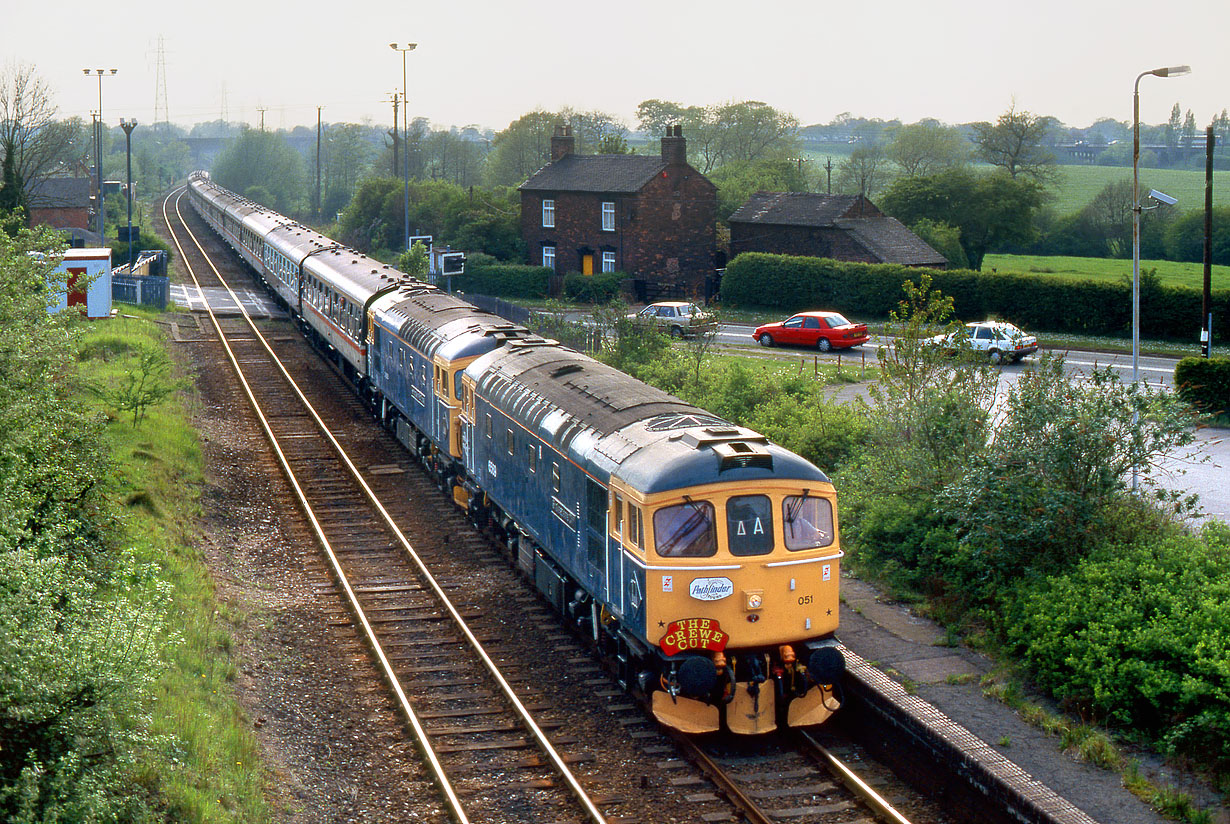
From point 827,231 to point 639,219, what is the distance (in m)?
8.79

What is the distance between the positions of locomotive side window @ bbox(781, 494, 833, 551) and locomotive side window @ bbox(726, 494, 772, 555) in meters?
0.20

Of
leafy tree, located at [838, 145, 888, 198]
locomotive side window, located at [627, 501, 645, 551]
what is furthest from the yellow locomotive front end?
leafy tree, located at [838, 145, 888, 198]

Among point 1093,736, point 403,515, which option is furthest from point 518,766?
point 403,515

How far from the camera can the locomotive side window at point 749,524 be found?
1215 cm

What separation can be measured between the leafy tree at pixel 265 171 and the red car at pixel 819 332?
97.7m

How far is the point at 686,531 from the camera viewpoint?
39.8ft

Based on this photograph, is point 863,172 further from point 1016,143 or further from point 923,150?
point 1016,143

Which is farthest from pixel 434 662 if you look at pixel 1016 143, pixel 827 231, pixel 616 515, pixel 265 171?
pixel 265 171

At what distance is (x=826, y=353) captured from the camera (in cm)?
4184

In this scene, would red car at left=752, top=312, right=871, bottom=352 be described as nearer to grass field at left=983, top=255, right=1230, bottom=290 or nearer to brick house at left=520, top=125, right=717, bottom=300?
brick house at left=520, top=125, right=717, bottom=300

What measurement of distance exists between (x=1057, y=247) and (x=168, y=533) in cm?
7862

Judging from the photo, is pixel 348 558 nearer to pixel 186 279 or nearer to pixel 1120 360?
pixel 1120 360

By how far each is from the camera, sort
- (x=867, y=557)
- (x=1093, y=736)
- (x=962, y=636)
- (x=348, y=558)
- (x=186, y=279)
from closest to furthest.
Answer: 1. (x=1093, y=736)
2. (x=962, y=636)
3. (x=867, y=557)
4. (x=348, y=558)
5. (x=186, y=279)

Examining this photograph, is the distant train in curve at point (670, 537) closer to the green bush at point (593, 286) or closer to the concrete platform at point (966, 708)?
the concrete platform at point (966, 708)
